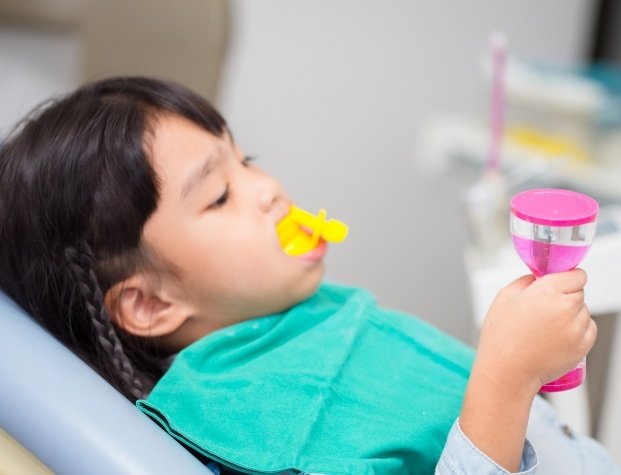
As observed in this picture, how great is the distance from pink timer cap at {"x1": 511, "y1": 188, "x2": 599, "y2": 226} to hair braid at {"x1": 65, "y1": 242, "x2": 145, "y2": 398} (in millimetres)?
384

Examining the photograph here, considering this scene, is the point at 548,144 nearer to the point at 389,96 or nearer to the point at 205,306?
the point at 389,96

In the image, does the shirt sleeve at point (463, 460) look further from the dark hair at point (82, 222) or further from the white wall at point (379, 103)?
the white wall at point (379, 103)

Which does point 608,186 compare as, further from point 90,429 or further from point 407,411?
point 90,429

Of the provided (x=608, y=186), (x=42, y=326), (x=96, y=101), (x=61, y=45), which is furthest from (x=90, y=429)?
(x=608, y=186)

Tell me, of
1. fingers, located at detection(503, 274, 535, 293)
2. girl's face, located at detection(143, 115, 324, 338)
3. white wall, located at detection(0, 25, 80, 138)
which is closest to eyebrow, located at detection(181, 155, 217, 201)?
girl's face, located at detection(143, 115, 324, 338)

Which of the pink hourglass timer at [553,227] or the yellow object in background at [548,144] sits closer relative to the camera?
the pink hourglass timer at [553,227]

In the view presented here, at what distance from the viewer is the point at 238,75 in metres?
1.66

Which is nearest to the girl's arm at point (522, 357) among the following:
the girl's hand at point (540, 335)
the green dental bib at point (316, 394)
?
the girl's hand at point (540, 335)

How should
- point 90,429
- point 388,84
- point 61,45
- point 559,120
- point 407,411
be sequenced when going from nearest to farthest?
point 90,429
point 407,411
point 61,45
point 559,120
point 388,84

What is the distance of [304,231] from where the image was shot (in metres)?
0.86

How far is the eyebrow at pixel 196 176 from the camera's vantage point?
0.79m

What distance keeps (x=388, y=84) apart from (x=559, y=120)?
1.49 ft

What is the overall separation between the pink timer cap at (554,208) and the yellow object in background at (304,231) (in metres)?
0.26

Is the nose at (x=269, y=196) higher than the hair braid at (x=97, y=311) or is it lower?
higher
